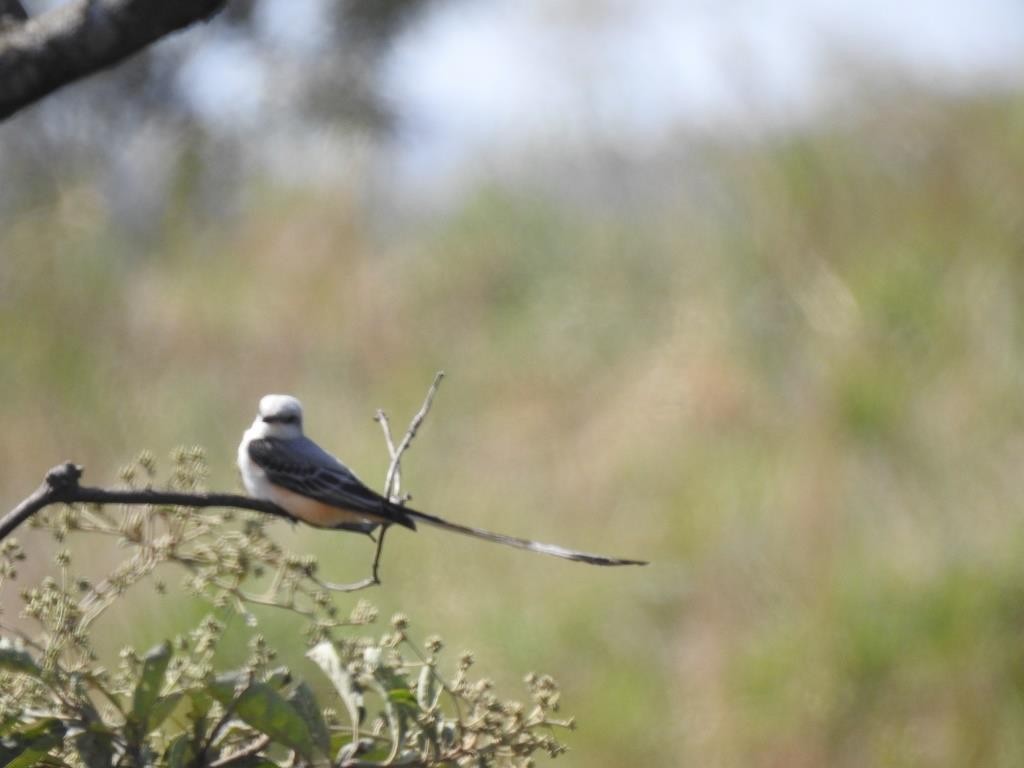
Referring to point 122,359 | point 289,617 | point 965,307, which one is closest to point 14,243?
point 122,359

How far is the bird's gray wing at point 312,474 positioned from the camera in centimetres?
199

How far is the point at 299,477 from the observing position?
213cm

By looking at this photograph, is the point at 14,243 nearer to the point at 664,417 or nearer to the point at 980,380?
the point at 664,417

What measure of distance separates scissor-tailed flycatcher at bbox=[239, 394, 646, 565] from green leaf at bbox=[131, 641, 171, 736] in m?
0.54

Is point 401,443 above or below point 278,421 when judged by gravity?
below

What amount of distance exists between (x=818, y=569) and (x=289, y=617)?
1923 millimetres

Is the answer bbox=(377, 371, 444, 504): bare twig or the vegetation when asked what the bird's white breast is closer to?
bbox=(377, 371, 444, 504): bare twig

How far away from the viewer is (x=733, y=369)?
649 centimetres

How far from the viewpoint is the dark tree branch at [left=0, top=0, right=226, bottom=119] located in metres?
1.60

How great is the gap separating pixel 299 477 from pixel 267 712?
873 mm

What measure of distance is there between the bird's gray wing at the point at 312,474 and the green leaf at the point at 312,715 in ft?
1.83

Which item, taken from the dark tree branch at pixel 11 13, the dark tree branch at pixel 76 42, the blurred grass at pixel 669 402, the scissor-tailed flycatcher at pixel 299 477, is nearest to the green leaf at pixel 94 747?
the scissor-tailed flycatcher at pixel 299 477

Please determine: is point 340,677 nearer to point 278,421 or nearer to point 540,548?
point 540,548

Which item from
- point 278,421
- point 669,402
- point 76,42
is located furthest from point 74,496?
point 669,402
